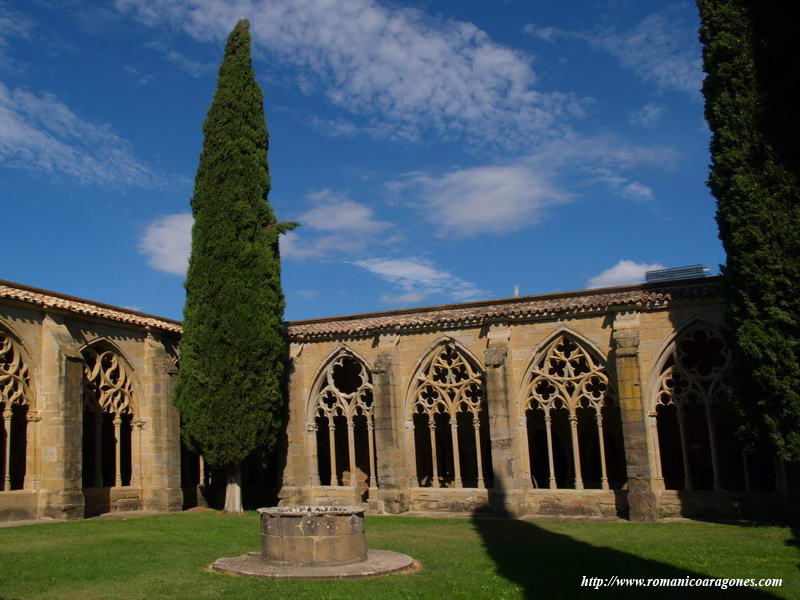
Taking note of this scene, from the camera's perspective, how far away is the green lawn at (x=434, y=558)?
27.6 feet

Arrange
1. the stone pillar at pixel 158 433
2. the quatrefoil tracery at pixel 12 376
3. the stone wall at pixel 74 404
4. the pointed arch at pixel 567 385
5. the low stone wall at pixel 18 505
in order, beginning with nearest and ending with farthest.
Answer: the low stone wall at pixel 18 505 → the quatrefoil tracery at pixel 12 376 → the stone wall at pixel 74 404 → the pointed arch at pixel 567 385 → the stone pillar at pixel 158 433

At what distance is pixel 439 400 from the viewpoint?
18781mm

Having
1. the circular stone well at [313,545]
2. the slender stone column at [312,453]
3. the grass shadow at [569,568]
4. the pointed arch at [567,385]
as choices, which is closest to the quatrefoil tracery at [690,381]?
the pointed arch at [567,385]

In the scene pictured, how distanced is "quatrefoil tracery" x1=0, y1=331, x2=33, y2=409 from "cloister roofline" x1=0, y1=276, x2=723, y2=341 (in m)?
1.02

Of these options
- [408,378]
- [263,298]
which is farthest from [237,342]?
[408,378]

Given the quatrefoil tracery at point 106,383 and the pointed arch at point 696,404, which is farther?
the quatrefoil tracery at point 106,383

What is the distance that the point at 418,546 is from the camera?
40.2 feet

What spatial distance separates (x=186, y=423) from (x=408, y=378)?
5339 mm

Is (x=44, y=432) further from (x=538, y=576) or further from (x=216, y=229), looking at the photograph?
(x=538, y=576)

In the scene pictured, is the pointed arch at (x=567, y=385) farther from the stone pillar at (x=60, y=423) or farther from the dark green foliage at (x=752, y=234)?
the stone pillar at (x=60, y=423)

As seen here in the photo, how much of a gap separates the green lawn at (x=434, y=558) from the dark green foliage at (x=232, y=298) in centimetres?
270

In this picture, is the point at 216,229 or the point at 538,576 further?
the point at 216,229

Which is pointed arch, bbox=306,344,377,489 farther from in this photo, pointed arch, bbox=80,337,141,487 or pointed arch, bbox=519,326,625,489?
pointed arch, bbox=80,337,141,487

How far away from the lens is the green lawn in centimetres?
841
